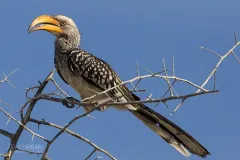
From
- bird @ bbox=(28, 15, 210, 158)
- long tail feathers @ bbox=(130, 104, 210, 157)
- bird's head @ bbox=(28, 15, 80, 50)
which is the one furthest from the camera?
bird's head @ bbox=(28, 15, 80, 50)

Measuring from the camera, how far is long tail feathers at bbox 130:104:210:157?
438cm

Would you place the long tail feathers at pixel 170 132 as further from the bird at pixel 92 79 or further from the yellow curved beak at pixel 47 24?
the yellow curved beak at pixel 47 24

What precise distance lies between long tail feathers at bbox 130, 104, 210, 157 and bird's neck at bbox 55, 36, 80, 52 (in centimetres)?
123

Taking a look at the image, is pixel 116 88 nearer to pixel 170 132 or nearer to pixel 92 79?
pixel 92 79

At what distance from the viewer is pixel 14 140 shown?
3.87 metres

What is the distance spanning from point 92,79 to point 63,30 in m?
0.97

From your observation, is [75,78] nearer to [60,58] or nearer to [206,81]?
[60,58]

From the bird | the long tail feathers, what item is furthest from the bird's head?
the long tail feathers

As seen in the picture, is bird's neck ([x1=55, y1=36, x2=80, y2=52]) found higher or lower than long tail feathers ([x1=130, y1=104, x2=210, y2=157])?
higher

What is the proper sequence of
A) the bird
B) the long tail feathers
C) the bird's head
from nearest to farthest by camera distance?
the long tail feathers, the bird, the bird's head

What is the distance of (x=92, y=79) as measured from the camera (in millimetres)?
5148

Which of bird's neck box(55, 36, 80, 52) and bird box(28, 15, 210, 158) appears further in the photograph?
bird's neck box(55, 36, 80, 52)

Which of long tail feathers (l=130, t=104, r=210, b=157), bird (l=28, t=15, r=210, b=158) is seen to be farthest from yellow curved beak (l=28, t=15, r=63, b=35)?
long tail feathers (l=130, t=104, r=210, b=157)

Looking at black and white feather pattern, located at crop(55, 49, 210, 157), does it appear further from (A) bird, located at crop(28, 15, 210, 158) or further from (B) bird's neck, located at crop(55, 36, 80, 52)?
(B) bird's neck, located at crop(55, 36, 80, 52)
